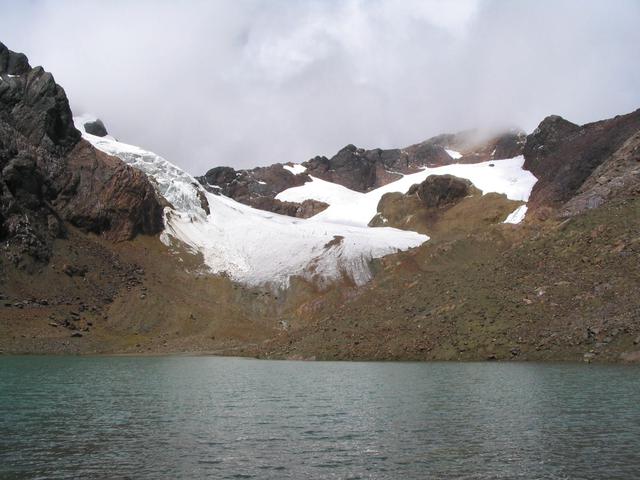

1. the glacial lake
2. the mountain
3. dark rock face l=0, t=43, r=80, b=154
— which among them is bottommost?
the glacial lake

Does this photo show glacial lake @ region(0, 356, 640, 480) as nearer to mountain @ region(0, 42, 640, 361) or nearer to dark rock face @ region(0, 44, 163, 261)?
mountain @ region(0, 42, 640, 361)

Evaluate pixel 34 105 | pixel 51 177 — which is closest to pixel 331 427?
pixel 51 177

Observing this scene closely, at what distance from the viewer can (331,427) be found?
120 ft

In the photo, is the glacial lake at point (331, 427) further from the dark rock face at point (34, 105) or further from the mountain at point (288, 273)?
the dark rock face at point (34, 105)

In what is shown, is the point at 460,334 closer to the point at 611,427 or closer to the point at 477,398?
the point at 477,398

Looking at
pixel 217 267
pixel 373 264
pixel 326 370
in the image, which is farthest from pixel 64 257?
pixel 326 370

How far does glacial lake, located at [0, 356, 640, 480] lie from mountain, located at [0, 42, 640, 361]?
983 inches

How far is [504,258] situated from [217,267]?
95.7 m

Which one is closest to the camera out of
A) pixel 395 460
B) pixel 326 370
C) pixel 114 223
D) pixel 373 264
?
pixel 395 460

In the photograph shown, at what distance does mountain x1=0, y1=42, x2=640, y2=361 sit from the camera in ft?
287

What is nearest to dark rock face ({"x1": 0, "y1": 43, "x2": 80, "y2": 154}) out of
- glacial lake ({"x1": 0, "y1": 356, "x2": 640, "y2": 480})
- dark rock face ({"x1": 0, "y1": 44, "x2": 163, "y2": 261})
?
dark rock face ({"x1": 0, "y1": 44, "x2": 163, "y2": 261})

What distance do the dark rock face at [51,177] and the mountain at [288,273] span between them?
0.41 m

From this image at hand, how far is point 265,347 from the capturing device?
113500mm

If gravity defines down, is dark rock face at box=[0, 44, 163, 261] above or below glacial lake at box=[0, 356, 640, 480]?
above
